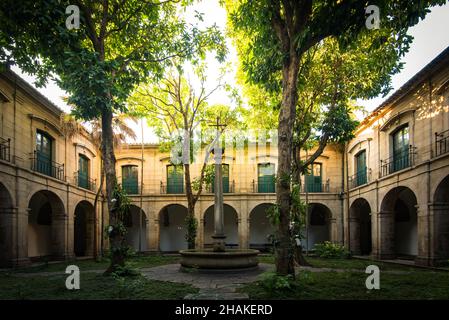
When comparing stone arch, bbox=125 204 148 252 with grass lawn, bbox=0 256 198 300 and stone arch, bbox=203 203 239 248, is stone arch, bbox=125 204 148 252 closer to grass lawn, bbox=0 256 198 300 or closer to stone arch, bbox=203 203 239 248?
stone arch, bbox=203 203 239 248

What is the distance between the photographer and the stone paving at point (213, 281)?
7.74m

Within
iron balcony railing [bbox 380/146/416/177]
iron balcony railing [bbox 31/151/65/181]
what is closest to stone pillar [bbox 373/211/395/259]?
iron balcony railing [bbox 380/146/416/177]

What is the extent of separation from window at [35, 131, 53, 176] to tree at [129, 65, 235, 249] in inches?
173

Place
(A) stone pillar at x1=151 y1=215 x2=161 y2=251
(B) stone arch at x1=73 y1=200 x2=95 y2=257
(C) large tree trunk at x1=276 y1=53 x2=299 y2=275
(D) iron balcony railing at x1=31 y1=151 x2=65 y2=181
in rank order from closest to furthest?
→ 1. (C) large tree trunk at x1=276 y1=53 x2=299 y2=275
2. (D) iron balcony railing at x1=31 y1=151 x2=65 y2=181
3. (B) stone arch at x1=73 y1=200 x2=95 y2=257
4. (A) stone pillar at x1=151 y1=215 x2=161 y2=251

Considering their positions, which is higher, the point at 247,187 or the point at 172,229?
the point at 247,187

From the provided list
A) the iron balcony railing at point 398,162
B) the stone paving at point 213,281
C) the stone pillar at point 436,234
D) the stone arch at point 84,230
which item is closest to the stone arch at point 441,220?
the stone pillar at point 436,234

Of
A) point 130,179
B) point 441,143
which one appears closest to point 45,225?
point 130,179

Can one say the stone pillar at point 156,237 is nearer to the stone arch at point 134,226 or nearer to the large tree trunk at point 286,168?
the stone arch at point 134,226

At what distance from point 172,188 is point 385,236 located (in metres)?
13.1

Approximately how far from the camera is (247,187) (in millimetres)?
24391

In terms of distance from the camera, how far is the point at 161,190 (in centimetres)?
2464

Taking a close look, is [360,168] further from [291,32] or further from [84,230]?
[84,230]

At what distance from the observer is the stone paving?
25.4 feet
